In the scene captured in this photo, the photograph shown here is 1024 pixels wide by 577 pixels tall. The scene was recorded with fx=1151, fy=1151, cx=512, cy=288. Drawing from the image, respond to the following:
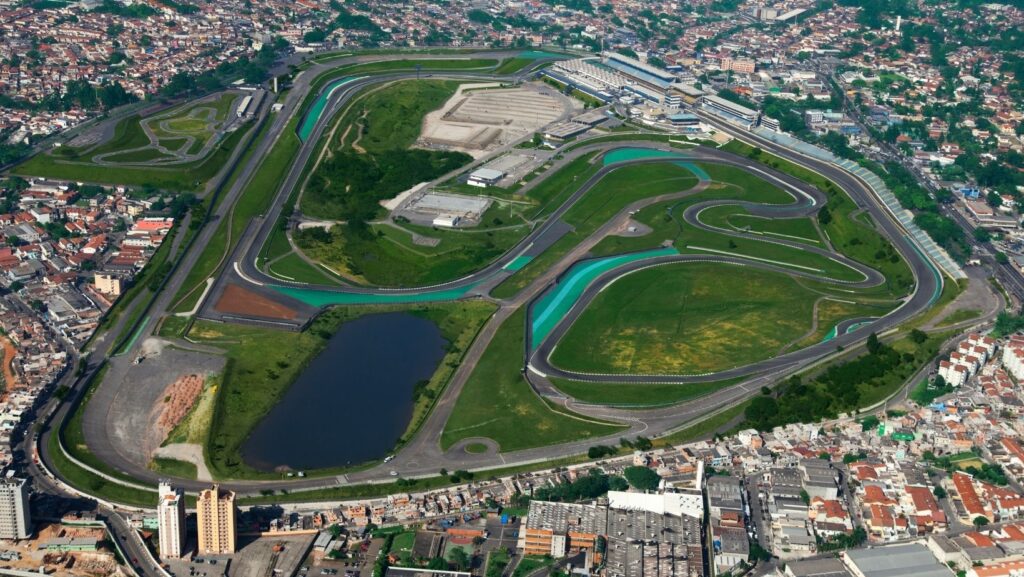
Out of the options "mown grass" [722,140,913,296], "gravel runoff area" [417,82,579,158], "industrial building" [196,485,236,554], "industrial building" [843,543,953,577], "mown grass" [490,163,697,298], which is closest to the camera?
"industrial building" [843,543,953,577]

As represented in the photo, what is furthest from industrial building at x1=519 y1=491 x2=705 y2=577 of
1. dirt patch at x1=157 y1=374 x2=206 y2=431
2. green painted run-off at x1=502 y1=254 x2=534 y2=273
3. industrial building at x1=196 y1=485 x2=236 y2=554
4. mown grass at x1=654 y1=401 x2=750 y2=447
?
green painted run-off at x1=502 y1=254 x2=534 y2=273

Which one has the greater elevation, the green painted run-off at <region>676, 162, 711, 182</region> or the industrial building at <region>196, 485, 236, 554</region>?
the industrial building at <region>196, 485, 236, 554</region>

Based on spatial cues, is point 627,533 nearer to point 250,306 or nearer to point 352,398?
point 352,398

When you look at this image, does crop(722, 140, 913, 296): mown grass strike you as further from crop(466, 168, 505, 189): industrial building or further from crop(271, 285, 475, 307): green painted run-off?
crop(271, 285, 475, 307): green painted run-off

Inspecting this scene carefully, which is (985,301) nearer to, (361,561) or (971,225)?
(971,225)

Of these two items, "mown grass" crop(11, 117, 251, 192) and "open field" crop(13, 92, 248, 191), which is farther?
"open field" crop(13, 92, 248, 191)

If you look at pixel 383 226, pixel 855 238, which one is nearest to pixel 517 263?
pixel 383 226
